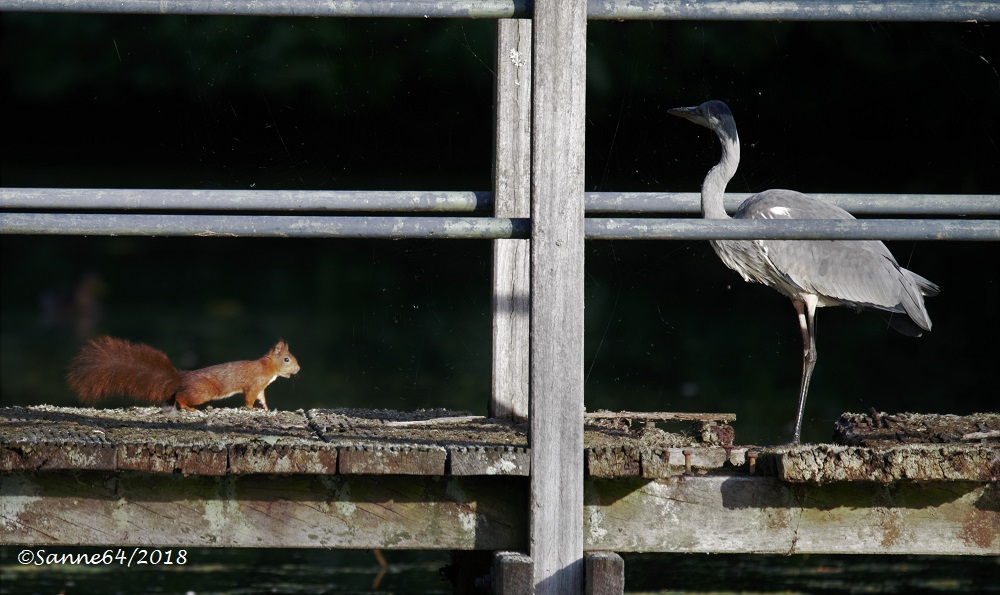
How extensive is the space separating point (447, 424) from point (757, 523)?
0.81 meters

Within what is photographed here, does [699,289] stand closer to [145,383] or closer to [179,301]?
[179,301]

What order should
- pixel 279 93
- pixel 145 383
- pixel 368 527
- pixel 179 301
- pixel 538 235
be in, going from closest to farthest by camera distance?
pixel 538 235 < pixel 368 527 < pixel 145 383 < pixel 179 301 < pixel 279 93

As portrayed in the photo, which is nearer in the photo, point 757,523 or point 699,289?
point 757,523

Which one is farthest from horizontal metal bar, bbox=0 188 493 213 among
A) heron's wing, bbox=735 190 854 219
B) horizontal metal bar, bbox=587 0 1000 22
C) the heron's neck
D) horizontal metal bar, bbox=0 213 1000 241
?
heron's wing, bbox=735 190 854 219

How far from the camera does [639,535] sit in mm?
2584

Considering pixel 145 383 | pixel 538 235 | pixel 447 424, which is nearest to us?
pixel 538 235

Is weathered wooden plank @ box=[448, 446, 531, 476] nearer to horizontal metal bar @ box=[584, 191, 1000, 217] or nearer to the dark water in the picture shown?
horizontal metal bar @ box=[584, 191, 1000, 217]

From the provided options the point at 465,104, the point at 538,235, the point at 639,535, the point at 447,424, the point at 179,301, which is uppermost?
the point at 465,104

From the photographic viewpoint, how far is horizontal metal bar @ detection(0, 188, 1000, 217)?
2551 millimetres

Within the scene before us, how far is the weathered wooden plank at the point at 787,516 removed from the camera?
8.44 ft

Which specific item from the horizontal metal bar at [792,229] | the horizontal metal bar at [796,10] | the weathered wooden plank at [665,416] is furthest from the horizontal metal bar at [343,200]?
the weathered wooden plank at [665,416]

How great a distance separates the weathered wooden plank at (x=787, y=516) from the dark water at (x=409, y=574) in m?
1.91

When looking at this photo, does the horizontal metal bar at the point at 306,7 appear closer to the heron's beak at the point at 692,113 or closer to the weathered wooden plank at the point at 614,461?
the weathered wooden plank at the point at 614,461

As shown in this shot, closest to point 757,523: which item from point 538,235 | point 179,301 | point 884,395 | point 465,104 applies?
point 538,235
